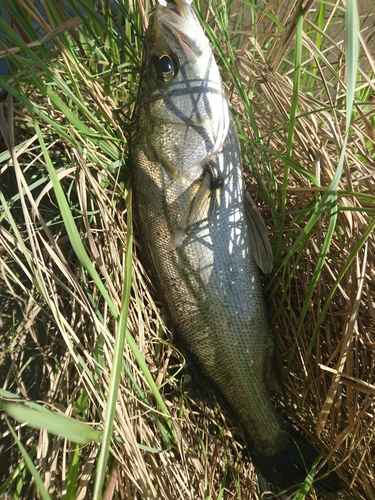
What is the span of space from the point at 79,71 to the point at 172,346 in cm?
117

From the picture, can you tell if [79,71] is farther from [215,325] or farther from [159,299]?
[215,325]

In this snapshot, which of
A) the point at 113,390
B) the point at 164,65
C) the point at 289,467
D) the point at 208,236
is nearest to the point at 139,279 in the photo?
the point at 208,236

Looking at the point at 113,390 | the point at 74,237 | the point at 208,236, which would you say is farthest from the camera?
the point at 208,236

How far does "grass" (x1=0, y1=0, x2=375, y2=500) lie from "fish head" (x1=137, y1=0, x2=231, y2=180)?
0.36 feet

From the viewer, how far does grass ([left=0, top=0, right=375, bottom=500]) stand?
153 cm

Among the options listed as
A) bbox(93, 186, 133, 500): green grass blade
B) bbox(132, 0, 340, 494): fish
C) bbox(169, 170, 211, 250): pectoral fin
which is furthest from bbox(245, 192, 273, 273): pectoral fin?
bbox(93, 186, 133, 500): green grass blade

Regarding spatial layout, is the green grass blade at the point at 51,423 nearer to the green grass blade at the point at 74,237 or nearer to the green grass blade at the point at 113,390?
the green grass blade at the point at 113,390

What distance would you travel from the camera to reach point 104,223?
1.75 m

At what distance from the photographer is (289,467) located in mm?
1772

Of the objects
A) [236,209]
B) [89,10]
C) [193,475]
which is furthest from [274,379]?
[89,10]

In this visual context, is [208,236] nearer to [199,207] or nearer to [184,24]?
[199,207]

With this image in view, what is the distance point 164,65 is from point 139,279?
858 millimetres

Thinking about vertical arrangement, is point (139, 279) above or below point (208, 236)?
below

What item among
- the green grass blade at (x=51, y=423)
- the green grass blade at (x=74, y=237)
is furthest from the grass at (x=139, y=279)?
the green grass blade at (x=51, y=423)
